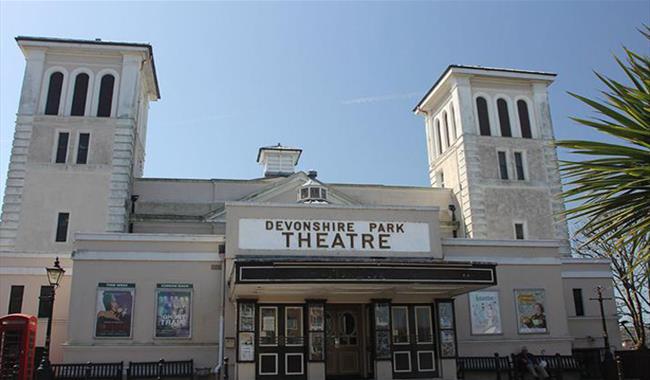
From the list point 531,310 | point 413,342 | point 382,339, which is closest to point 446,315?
point 413,342

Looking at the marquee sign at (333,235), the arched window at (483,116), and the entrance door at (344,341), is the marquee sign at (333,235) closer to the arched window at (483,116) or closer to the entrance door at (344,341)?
the entrance door at (344,341)

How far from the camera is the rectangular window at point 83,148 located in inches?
1237

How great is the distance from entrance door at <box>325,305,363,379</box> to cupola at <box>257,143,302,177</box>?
19.0 metres

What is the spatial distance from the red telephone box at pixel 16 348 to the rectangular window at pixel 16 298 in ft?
16.9

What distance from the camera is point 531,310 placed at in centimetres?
2302

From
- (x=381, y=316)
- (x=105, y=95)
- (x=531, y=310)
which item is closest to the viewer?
(x=381, y=316)

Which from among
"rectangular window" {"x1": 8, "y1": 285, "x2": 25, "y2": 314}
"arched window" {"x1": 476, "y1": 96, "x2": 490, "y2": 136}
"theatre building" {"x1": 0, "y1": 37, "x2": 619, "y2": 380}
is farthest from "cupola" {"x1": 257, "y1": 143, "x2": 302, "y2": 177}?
"rectangular window" {"x1": 8, "y1": 285, "x2": 25, "y2": 314}

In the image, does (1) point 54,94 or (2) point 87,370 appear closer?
(2) point 87,370

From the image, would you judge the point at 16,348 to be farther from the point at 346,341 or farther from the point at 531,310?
the point at 531,310

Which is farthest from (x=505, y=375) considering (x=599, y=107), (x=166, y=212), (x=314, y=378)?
(x=166, y=212)

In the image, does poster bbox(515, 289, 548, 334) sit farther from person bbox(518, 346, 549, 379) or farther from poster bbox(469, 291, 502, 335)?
person bbox(518, 346, 549, 379)

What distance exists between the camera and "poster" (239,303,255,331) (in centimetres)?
1972

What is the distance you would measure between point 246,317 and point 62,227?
14.1 meters

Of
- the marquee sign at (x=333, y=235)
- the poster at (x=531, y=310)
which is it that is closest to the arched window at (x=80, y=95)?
the marquee sign at (x=333, y=235)
